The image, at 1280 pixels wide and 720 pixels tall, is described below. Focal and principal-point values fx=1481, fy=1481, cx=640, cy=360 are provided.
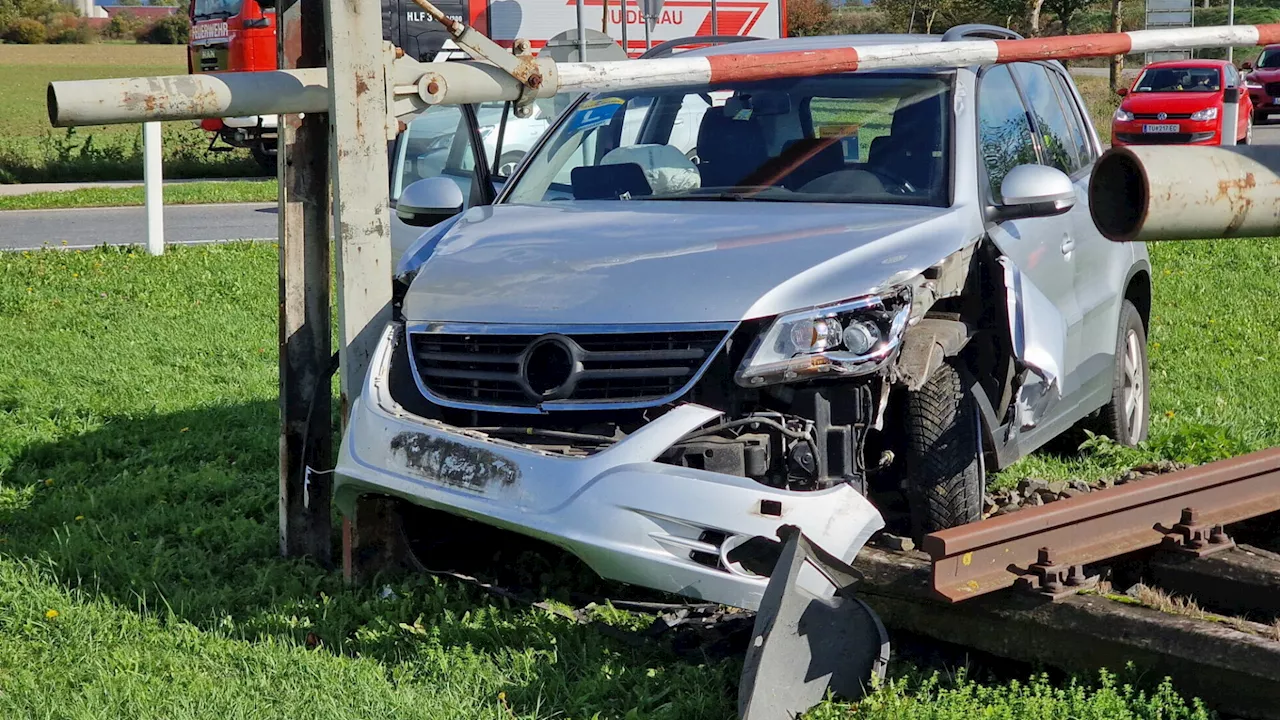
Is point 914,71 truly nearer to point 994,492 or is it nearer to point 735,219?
point 735,219

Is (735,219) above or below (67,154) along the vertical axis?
above

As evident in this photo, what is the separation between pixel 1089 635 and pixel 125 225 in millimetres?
14358

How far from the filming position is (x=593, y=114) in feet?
20.0

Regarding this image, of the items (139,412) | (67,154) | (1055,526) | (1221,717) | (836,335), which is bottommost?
(67,154)

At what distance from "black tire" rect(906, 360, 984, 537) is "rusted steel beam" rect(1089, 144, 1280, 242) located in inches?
104

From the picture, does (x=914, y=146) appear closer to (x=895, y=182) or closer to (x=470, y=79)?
(x=895, y=182)

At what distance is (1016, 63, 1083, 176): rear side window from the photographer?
20.2 ft

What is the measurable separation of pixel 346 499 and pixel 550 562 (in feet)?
2.69

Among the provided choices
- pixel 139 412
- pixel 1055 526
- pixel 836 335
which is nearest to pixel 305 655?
pixel 836 335

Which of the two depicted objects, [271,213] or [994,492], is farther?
[271,213]

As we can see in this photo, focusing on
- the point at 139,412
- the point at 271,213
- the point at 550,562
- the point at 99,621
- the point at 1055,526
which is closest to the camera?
the point at 1055,526

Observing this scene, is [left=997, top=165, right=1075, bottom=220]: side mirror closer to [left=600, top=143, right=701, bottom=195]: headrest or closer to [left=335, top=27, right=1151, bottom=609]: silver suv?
[left=335, top=27, right=1151, bottom=609]: silver suv

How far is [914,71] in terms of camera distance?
5.53m

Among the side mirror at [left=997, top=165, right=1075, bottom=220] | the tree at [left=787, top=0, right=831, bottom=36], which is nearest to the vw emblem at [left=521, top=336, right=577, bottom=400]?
the side mirror at [left=997, top=165, right=1075, bottom=220]
